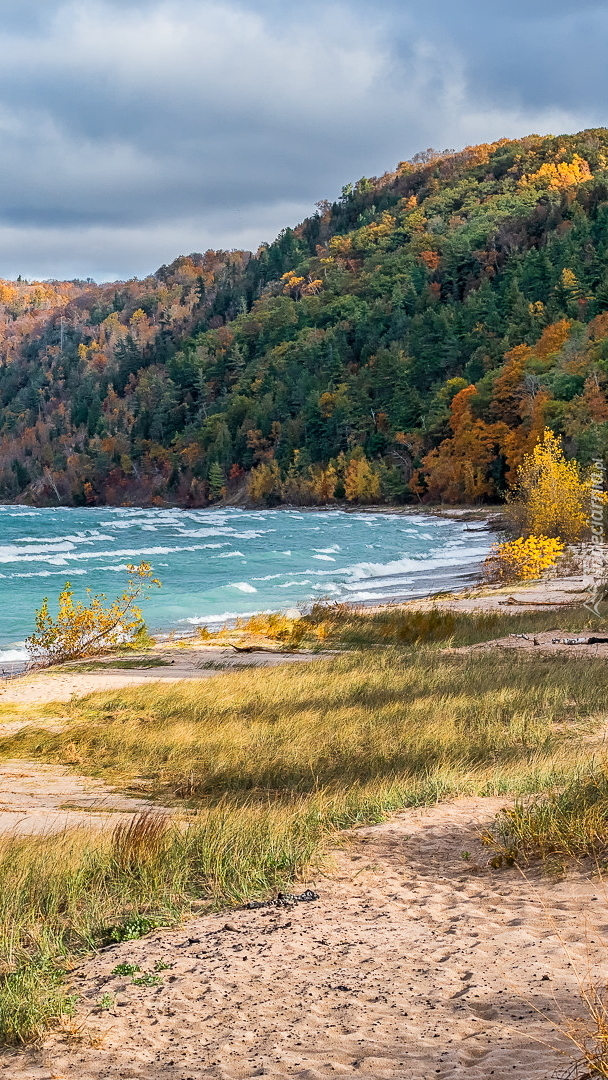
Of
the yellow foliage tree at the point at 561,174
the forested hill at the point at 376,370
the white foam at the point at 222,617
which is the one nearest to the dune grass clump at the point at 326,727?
the white foam at the point at 222,617

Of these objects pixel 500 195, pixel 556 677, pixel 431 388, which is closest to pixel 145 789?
pixel 556 677

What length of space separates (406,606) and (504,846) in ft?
62.0

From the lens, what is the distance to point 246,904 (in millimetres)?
6074

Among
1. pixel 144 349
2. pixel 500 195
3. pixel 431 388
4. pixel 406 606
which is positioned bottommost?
pixel 406 606

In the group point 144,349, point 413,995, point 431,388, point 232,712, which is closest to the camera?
point 413,995

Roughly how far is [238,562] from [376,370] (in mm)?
75328

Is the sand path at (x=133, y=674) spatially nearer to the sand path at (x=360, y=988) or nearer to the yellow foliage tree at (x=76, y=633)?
the yellow foliage tree at (x=76, y=633)

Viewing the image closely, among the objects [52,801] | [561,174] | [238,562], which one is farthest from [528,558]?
[561,174]

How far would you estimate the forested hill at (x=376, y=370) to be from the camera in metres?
87.5

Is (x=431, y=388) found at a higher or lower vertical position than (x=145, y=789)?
higher

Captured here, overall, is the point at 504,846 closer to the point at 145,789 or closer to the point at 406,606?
the point at 145,789

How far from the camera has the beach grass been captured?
5941 mm

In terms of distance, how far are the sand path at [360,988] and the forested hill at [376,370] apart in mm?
44115

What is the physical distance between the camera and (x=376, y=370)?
396 ft
